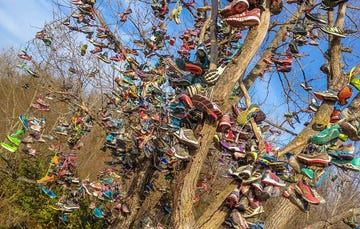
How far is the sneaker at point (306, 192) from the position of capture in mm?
1879

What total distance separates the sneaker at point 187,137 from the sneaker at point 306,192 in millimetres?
637

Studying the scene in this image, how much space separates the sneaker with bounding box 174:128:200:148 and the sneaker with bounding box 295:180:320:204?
0.64 meters

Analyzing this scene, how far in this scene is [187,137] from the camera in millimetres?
1889

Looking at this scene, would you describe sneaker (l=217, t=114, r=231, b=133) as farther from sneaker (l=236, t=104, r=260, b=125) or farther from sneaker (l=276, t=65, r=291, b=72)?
sneaker (l=276, t=65, r=291, b=72)

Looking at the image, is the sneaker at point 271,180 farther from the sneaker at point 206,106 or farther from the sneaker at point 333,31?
the sneaker at point 333,31

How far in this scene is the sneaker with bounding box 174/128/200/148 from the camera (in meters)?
1.88

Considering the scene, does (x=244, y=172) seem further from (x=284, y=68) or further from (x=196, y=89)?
(x=284, y=68)

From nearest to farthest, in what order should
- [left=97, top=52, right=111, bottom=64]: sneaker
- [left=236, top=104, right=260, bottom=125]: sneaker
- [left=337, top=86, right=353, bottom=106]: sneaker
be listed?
[left=236, top=104, right=260, bottom=125]: sneaker → [left=337, top=86, right=353, bottom=106]: sneaker → [left=97, top=52, right=111, bottom=64]: sneaker

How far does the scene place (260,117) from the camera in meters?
2.24

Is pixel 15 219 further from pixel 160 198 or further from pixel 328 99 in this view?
pixel 328 99

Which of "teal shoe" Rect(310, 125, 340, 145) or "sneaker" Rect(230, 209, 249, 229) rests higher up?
"teal shoe" Rect(310, 125, 340, 145)

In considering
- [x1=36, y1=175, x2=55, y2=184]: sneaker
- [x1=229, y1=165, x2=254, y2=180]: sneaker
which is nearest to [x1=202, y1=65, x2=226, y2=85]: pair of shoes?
[x1=229, y1=165, x2=254, y2=180]: sneaker

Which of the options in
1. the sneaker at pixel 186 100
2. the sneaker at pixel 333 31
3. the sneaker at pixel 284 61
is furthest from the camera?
the sneaker at pixel 284 61

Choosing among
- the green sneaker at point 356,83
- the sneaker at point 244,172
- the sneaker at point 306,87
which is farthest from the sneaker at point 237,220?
the sneaker at point 306,87
